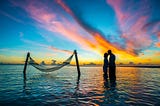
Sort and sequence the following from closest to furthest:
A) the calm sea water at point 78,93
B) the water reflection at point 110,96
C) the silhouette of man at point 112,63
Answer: the calm sea water at point 78,93
the water reflection at point 110,96
the silhouette of man at point 112,63

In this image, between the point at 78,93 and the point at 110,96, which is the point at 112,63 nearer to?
the point at 78,93

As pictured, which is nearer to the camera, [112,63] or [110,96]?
[110,96]

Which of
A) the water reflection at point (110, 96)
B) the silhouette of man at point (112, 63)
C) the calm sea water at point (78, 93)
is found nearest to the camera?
the calm sea water at point (78, 93)

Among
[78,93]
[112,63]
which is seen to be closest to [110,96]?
[78,93]

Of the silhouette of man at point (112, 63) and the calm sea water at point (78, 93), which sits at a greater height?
the silhouette of man at point (112, 63)

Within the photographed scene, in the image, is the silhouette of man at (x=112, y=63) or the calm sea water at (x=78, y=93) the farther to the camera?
the silhouette of man at (x=112, y=63)

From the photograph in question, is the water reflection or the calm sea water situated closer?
the calm sea water

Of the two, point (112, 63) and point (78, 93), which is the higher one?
point (112, 63)

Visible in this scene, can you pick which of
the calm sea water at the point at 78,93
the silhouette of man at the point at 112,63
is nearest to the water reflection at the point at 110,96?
the calm sea water at the point at 78,93

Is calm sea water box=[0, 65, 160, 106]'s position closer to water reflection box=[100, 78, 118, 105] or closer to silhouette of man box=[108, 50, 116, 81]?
water reflection box=[100, 78, 118, 105]

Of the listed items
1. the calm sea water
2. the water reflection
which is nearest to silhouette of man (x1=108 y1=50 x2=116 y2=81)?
the calm sea water

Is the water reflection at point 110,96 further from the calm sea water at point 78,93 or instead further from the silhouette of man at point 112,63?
the silhouette of man at point 112,63

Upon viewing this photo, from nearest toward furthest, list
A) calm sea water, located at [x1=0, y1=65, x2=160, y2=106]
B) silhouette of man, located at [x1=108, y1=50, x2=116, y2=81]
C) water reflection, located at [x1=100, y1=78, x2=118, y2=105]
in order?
calm sea water, located at [x1=0, y1=65, x2=160, y2=106], water reflection, located at [x1=100, y1=78, x2=118, y2=105], silhouette of man, located at [x1=108, y1=50, x2=116, y2=81]

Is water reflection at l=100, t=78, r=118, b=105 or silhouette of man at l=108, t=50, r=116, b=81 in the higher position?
silhouette of man at l=108, t=50, r=116, b=81
